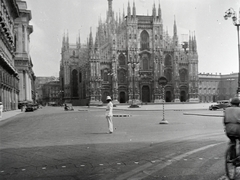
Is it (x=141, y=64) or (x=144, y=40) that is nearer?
(x=141, y=64)

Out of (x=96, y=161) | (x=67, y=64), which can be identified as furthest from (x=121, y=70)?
(x=96, y=161)

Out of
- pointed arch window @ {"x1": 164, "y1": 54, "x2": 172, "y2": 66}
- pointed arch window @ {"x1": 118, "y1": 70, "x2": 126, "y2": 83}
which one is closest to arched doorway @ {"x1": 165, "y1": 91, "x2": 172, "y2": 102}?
pointed arch window @ {"x1": 164, "y1": 54, "x2": 172, "y2": 66}

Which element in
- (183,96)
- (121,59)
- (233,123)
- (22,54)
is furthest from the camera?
(183,96)

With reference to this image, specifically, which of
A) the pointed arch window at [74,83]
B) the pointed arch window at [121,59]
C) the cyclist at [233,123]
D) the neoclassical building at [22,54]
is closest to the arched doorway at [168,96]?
the pointed arch window at [121,59]

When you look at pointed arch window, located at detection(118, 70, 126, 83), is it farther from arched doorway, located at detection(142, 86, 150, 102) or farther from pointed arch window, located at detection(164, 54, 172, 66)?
pointed arch window, located at detection(164, 54, 172, 66)

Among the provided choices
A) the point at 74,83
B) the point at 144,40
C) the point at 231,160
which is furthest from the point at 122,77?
the point at 231,160

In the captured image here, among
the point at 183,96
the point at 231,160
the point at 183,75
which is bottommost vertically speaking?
the point at 231,160

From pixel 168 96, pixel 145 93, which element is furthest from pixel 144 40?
pixel 168 96

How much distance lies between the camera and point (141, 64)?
75.3 m

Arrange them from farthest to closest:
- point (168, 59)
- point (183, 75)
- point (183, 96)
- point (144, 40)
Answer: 1. point (183, 75)
2. point (183, 96)
3. point (168, 59)
4. point (144, 40)

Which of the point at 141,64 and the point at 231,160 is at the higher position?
the point at 141,64

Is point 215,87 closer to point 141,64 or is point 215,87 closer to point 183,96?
point 183,96

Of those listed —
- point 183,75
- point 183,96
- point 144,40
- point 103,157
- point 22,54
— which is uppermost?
point 144,40

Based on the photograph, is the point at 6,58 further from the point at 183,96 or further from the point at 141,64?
the point at 183,96
